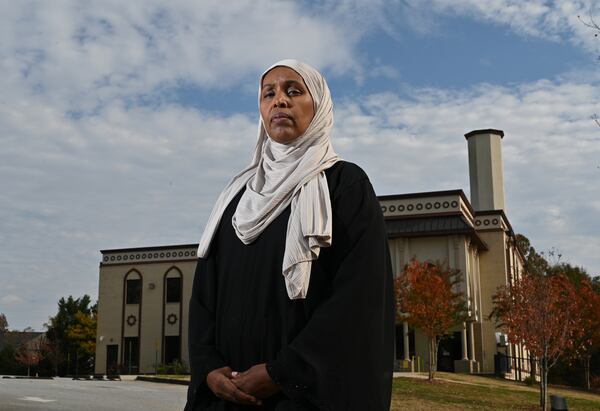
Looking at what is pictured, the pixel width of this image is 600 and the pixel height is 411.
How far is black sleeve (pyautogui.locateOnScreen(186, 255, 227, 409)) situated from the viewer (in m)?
2.61

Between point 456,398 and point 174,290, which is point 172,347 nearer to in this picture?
point 174,290

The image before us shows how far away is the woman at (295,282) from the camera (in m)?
2.39

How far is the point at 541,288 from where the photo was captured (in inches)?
740

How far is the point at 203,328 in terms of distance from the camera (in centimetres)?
274

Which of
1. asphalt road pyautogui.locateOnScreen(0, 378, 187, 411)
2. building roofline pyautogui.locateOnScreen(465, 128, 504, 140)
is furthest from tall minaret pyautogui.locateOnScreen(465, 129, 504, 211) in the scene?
asphalt road pyautogui.locateOnScreen(0, 378, 187, 411)

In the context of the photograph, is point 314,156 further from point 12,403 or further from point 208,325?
point 12,403

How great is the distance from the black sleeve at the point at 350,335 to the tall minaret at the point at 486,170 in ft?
132

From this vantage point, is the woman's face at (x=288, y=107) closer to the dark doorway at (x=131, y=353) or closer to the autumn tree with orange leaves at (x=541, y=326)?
the autumn tree with orange leaves at (x=541, y=326)

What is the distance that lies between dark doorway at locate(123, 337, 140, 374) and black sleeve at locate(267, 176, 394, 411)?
41.7 metres

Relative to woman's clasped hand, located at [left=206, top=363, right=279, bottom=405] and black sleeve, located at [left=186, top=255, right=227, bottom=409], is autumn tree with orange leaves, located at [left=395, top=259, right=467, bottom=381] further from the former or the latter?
woman's clasped hand, located at [left=206, top=363, right=279, bottom=405]

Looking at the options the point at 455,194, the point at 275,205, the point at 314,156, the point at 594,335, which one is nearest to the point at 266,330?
the point at 275,205

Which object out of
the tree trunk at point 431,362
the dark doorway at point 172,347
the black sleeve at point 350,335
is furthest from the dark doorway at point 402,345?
the black sleeve at point 350,335

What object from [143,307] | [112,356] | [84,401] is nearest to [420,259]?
[143,307]

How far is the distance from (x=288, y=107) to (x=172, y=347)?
40.9m
